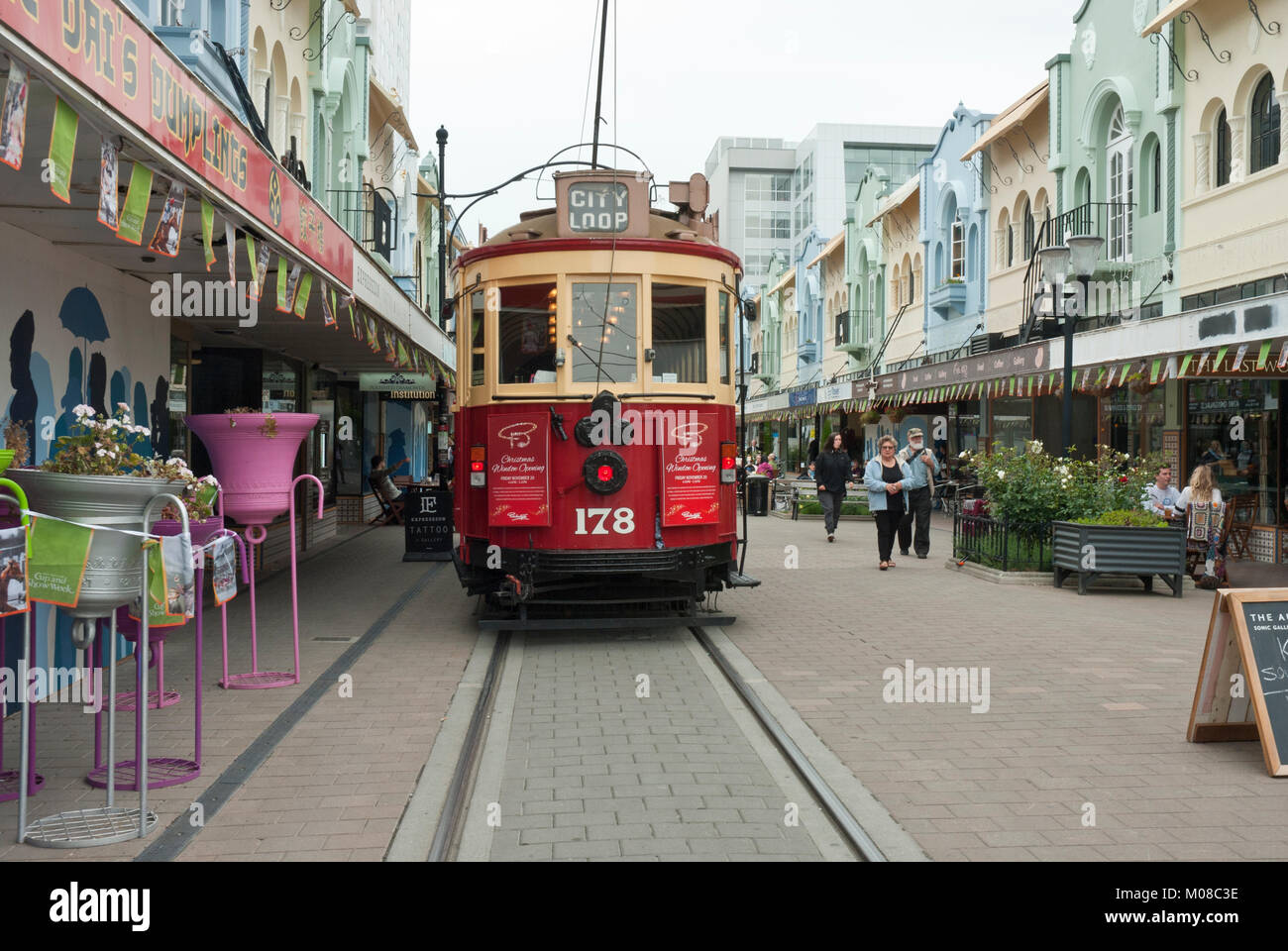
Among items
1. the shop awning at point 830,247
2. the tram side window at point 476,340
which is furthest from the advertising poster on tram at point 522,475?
the shop awning at point 830,247

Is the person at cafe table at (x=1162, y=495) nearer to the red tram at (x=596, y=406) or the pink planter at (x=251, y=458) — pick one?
the red tram at (x=596, y=406)

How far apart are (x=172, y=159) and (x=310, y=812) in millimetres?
3126

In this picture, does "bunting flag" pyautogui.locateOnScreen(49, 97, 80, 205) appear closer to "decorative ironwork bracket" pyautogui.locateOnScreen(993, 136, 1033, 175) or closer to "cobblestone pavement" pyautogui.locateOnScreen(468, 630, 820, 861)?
"cobblestone pavement" pyautogui.locateOnScreen(468, 630, 820, 861)

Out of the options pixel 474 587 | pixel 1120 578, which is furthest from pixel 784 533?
pixel 474 587

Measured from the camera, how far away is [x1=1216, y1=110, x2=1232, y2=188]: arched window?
53.1 feet

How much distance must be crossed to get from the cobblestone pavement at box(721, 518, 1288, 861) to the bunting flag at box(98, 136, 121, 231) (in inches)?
161

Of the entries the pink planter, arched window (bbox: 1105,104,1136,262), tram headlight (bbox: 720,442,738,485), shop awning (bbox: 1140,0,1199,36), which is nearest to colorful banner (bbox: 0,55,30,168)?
the pink planter

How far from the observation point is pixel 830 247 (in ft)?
133

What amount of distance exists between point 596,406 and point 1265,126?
11.4m

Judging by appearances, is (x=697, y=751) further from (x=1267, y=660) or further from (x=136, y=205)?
(x=136, y=205)

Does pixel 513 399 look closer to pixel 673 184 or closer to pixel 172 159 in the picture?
pixel 673 184

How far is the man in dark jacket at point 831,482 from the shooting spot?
63.0 feet

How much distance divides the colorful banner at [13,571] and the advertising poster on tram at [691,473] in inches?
213

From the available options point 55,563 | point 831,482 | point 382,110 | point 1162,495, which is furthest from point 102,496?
point 382,110
